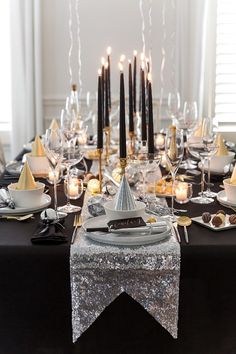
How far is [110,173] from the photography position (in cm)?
217

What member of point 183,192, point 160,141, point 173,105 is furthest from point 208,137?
point 173,105

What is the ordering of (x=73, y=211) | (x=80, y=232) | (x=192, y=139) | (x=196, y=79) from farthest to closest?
(x=196, y=79) < (x=192, y=139) < (x=73, y=211) < (x=80, y=232)

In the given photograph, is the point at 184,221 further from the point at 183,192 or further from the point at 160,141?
the point at 160,141

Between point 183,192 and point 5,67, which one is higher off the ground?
point 5,67

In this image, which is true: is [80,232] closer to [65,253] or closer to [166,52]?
[65,253]

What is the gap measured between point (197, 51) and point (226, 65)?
0.27 meters

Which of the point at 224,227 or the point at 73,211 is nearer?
the point at 224,227

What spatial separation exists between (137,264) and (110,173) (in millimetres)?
803

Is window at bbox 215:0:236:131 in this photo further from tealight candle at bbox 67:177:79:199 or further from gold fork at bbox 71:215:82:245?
gold fork at bbox 71:215:82:245

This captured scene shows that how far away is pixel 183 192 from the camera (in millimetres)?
1860

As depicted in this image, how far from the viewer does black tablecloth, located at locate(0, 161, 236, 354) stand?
1437 mm

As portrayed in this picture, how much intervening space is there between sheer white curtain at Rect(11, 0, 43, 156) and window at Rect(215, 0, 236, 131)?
1.33 m

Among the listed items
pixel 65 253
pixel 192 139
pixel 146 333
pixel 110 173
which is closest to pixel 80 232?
pixel 65 253

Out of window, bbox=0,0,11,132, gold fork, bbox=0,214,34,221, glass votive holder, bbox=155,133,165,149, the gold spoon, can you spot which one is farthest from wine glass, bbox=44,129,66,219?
window, bbox=0,0,11,132
